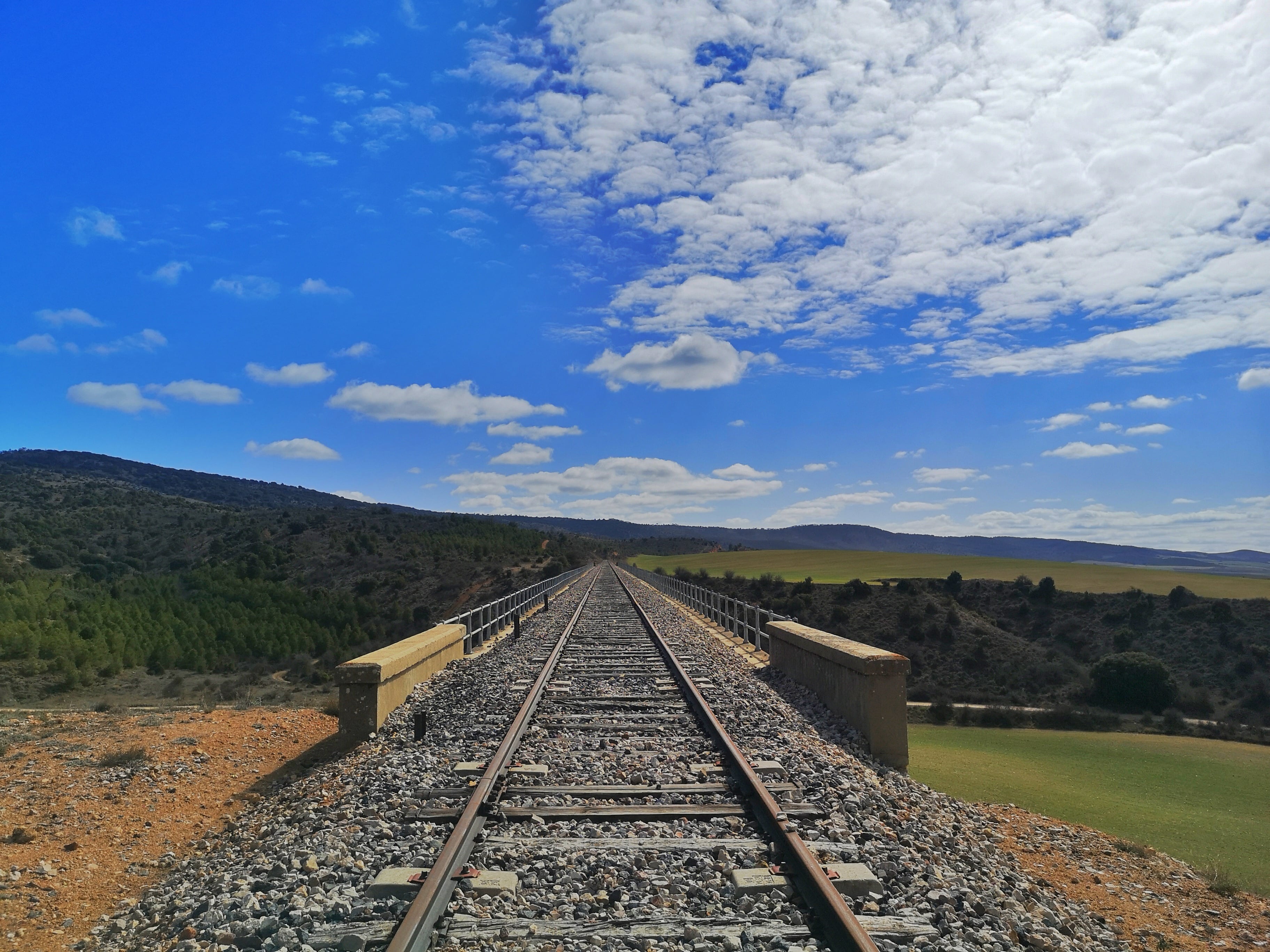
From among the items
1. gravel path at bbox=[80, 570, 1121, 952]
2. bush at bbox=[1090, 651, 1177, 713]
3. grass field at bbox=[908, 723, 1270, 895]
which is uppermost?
gravel path at bbox=[80, 570, 1121, 952]

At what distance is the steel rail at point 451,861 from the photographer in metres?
3.71

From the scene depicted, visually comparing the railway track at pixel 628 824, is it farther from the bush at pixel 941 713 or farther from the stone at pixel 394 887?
the bush at pixel 941 713

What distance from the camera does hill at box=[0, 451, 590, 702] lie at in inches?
969

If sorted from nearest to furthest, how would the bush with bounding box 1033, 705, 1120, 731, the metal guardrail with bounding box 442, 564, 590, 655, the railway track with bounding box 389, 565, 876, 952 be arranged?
1. the railway track with bounding box 389, 565, 876, 952
2. the metal guardrail with bounding box 442, 564, 590, 655
3. the bush with bounding box 1033, 705, 1120, 731

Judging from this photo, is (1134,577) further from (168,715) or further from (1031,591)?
(168,715)

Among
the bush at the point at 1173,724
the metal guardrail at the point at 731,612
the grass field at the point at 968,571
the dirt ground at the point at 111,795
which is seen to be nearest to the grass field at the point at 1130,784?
the metal guardrail at the point at 731,612

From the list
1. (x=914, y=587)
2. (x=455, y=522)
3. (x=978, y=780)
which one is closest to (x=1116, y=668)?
(x=914, y=587)

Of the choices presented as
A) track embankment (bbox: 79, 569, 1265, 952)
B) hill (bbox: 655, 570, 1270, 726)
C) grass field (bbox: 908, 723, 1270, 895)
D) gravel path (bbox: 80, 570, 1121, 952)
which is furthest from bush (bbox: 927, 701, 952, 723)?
gravel path (bbox: 80, 570, 1121, 952)

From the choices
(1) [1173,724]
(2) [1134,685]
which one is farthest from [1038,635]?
(1) [1173,724]

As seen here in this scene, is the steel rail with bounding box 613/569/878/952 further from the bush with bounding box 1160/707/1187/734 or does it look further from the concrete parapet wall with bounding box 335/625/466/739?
the bush with bounding box 1160/707/1187/734

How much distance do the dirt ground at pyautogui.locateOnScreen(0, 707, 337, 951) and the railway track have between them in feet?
7.55

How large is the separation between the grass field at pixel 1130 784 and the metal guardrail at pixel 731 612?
3118 mm

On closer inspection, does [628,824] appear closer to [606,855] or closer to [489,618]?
[606,855]

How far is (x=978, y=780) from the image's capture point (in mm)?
10094
